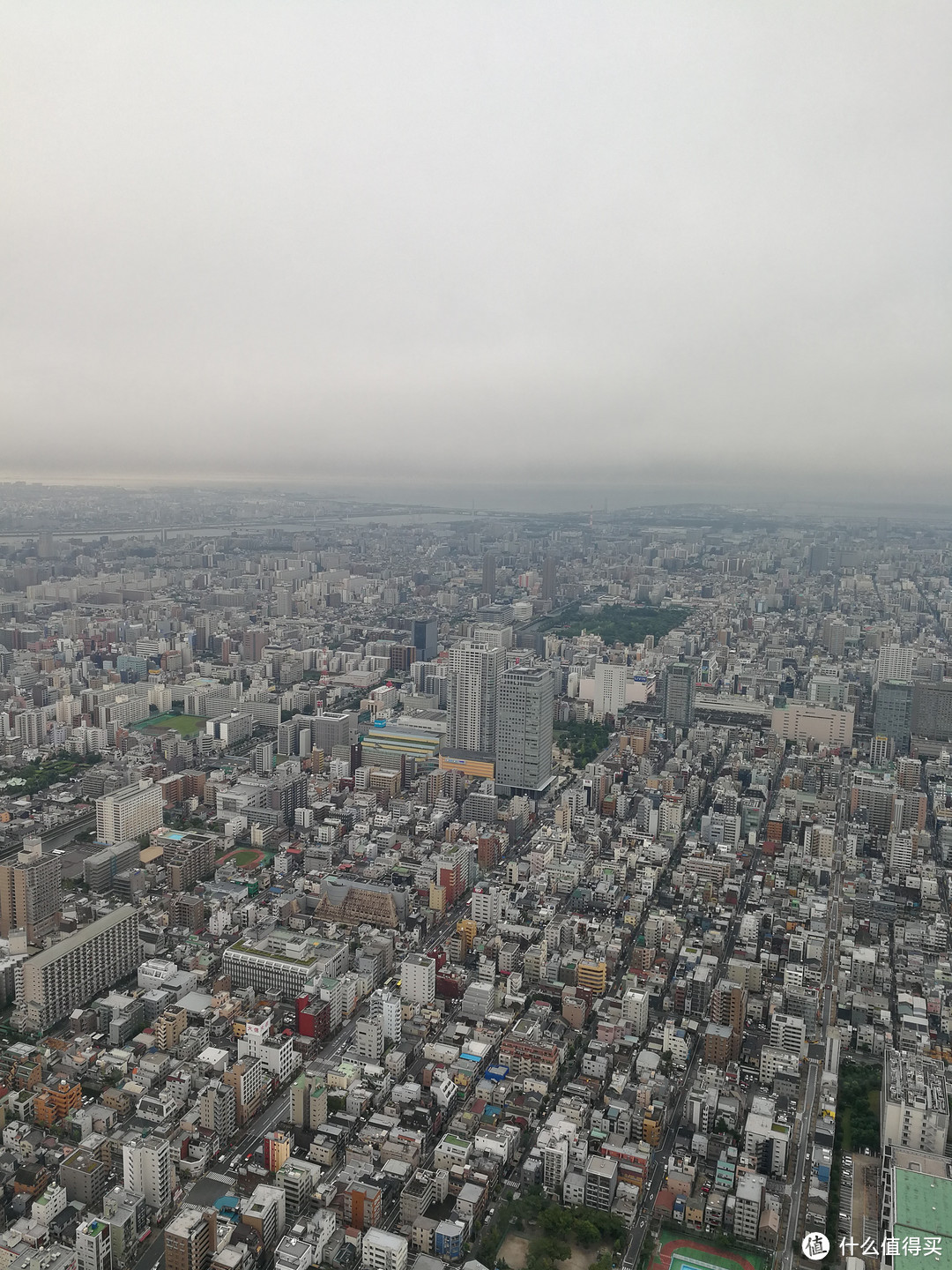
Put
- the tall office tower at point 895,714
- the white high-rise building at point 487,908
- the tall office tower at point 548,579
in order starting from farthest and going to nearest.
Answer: the tall office tower at point 548,579
the tall office tower at point 895,714
the white high-rise building at point 487,908

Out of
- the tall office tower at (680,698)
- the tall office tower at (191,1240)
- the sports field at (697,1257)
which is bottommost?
the sports field at (697,1257)

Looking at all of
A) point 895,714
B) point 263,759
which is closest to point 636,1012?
point 263,759

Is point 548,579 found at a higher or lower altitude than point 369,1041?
higher

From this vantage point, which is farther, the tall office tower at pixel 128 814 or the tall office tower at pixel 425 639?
the tall office tower at pixel 425 639

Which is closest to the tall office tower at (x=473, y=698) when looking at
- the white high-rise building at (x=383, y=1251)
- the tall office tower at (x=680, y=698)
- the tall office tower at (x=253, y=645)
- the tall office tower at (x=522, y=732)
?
the tall office tower at (x=522, y=732)

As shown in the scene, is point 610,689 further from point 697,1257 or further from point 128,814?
point 697,1257

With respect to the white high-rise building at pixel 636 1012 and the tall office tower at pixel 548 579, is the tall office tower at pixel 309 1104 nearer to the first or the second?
the white high-rise building at pixel 636 1012

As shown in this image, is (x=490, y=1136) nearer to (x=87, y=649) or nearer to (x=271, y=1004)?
(x=271, y=1004)
